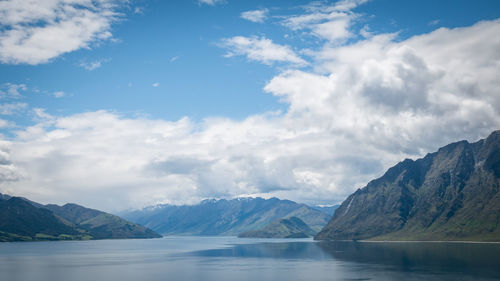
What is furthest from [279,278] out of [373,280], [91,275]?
[91,275]

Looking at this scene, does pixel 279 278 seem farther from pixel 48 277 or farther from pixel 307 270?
pixel 48 277

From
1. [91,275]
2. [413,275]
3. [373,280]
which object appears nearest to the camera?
[373,280]

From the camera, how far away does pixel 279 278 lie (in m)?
170

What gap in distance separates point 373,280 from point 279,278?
38.5 m

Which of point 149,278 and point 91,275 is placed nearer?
point 149,278

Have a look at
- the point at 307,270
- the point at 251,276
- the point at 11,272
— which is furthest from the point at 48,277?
the point at 307,270

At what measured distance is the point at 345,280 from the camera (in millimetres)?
159875

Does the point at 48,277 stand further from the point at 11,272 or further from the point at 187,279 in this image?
the point at 187,279

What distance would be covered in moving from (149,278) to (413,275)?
113m

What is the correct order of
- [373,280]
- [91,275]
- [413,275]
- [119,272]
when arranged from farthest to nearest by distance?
[119,272] → [91,275] → [413,275] → [373,280]

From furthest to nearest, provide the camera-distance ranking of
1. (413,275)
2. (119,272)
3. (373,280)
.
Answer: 1. (119,272)
2. (413,275)
3. (373,280)

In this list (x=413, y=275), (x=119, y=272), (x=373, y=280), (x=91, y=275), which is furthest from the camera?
(x=119, y=272)

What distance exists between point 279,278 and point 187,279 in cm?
3889

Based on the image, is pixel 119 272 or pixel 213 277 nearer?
pixel 213 277
